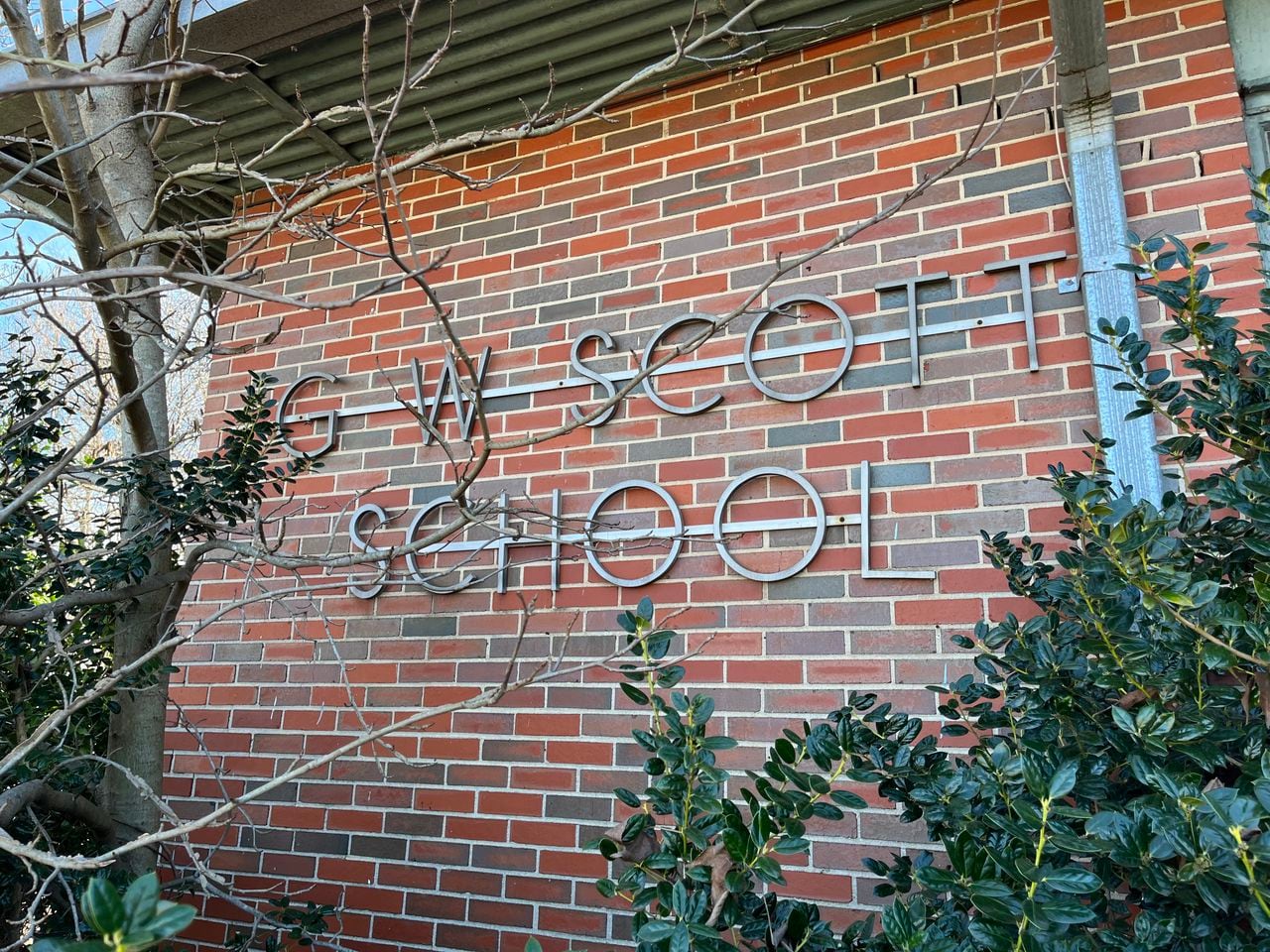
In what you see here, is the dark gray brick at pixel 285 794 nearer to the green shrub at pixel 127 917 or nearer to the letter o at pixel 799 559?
the letter o at pixel 799 559

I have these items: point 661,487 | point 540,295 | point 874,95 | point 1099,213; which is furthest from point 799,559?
point 874,95

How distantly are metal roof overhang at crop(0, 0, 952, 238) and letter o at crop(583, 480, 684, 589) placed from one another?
1.16 meters

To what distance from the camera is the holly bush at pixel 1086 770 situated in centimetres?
130

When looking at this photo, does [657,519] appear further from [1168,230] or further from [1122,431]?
[1168,230]

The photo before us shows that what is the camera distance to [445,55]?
2955 millimetres

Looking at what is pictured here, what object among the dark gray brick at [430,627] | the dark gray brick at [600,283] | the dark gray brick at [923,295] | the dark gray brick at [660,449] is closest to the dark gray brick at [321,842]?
the dark gray brick at [430,627]

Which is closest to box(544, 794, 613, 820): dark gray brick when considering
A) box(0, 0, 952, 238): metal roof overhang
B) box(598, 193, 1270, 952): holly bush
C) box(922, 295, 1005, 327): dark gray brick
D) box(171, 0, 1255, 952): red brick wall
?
box(171, 0, 1255, 952): red brick wall

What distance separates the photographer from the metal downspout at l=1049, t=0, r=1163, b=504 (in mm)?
2158

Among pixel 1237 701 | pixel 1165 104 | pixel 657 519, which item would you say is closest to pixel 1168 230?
pixel 1165 104

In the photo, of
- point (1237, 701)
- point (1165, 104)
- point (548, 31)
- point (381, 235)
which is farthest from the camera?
point (381, 235)

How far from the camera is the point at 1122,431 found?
7.14ft

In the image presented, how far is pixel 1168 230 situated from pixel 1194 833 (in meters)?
1.60

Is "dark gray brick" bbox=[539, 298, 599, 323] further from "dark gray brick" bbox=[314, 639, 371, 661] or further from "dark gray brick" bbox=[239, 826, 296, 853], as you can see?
"dark gray brick" bbox=[239, 826, 296, 853]

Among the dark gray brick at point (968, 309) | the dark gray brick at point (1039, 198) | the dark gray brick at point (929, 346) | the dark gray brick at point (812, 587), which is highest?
the dark gray brick at point (1039, 198)
